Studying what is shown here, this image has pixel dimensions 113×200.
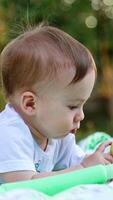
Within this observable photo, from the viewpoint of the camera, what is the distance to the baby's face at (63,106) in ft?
4.10

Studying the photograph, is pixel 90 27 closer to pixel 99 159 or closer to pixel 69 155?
Answer: pixel 69 155

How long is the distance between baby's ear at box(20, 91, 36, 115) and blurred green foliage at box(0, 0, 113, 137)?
0.55m

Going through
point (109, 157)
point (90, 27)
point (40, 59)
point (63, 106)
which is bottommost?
point (90, 27)

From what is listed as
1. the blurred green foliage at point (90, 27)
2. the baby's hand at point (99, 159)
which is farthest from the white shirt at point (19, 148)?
the blurred green foliage at point (90, 27)

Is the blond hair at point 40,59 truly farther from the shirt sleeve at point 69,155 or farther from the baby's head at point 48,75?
the shirt sleeve at point 69,155

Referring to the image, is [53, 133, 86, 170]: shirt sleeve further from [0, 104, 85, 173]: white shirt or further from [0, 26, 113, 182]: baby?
[0, 26, 113, 182]: baby

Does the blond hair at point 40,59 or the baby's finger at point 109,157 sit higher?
the blond hair at point 40,59

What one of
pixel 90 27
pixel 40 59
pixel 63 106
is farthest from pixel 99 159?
pixel 90 27

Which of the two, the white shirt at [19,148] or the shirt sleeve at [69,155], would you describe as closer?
the white shirt at [19,148]

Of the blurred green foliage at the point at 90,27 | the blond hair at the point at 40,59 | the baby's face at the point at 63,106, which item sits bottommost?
the blurred green foliage at the point at 90,27

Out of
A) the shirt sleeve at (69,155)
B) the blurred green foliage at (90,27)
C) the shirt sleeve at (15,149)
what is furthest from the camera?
the blurred green foliage at (90,27)

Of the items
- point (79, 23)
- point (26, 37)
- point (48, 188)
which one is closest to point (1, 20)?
point (79, 23)

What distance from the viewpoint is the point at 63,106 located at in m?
1.26

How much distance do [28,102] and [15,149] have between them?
0.12 metres
